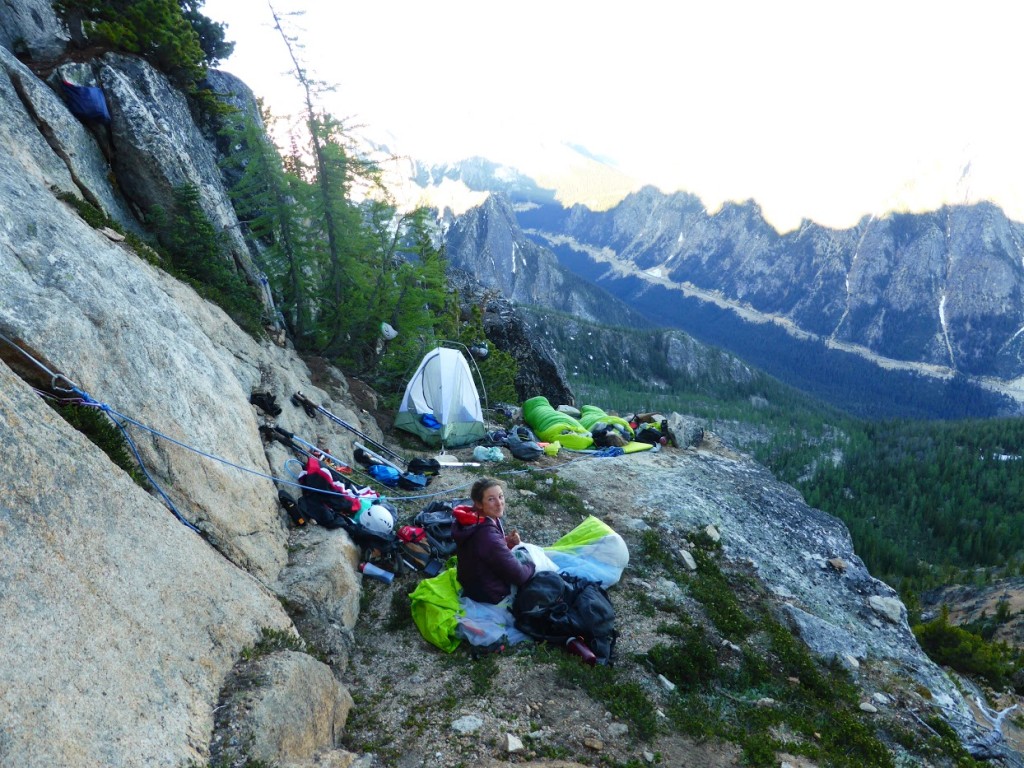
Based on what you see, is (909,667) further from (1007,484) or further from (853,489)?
(1007,484)

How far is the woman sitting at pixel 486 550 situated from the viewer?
26.0ft

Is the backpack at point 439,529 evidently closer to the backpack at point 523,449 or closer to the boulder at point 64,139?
the backpack at point 523,449

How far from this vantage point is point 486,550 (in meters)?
7.91

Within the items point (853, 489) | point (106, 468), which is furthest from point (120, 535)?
point (853, 489)

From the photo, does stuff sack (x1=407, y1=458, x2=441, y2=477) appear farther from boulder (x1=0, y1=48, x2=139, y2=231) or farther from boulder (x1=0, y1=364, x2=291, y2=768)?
boulder (x1=0, y1=48, x2=139, y2=231)

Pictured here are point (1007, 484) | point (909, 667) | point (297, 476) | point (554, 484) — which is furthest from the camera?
point (1007, 484)

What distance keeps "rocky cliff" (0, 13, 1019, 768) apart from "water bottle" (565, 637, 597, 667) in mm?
1189

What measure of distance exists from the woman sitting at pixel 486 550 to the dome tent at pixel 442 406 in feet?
32.1

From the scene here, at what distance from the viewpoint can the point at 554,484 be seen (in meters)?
14.4

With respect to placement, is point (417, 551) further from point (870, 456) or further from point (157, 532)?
point (870, 456)

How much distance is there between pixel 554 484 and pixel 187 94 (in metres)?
17.6

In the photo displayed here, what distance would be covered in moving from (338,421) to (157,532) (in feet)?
30.1

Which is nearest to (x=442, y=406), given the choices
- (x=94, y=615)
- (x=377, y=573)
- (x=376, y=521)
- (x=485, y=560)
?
(x=376, y=521)

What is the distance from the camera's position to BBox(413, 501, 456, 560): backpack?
1024 cm
